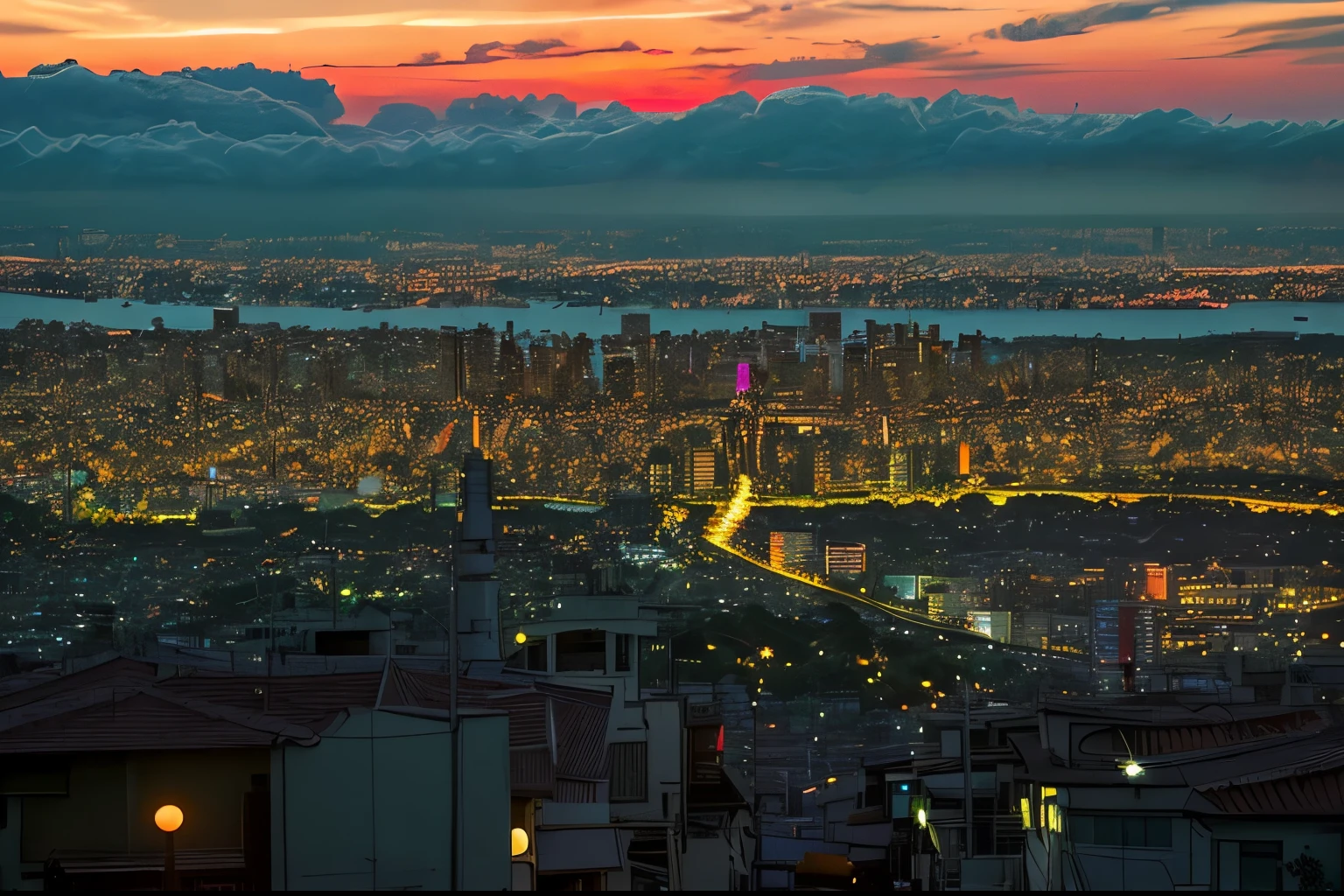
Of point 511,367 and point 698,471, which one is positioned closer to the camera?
point 698,471

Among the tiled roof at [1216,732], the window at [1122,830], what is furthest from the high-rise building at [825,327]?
the window at [1122,830]

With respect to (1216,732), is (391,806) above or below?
above

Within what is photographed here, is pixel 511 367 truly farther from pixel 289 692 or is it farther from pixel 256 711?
pixel 256 711

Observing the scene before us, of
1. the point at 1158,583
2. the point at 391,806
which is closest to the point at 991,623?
the point at 1158,583

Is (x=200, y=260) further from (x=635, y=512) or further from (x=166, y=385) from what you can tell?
(x=635, y=512)

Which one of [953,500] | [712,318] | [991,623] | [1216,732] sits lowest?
[991,623]

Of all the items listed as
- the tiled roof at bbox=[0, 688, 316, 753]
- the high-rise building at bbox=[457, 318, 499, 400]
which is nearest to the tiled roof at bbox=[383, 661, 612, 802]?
the tiled roof at bbox=[0, 688, 316, 753]

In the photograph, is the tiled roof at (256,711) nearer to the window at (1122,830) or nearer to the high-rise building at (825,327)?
the window at (1122,830)
